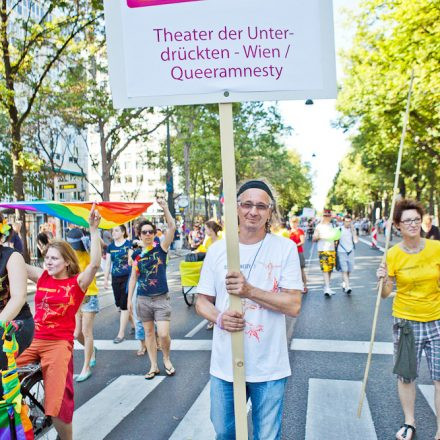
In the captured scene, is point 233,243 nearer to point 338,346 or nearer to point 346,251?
point 338,346

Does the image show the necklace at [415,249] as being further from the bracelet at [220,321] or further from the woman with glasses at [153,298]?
the woman with glasses at [153,298]

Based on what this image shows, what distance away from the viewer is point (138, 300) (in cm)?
582

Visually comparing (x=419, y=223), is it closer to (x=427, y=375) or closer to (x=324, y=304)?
(x=427, y=375)

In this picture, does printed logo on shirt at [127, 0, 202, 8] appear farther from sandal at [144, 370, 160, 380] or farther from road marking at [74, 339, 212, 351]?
road marking at [74, 339, 212, 351]

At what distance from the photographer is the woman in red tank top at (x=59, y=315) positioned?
11.5 ft

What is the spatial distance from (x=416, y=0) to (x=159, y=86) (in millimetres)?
14078

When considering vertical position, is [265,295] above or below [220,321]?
above

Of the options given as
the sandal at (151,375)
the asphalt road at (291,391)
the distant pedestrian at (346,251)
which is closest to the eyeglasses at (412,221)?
the asphalt road at (291,391)

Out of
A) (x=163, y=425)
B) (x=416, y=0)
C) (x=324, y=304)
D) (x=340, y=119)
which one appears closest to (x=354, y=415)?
(x=163, y=425)

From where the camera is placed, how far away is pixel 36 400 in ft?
12.1

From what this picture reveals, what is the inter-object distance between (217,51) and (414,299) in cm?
260

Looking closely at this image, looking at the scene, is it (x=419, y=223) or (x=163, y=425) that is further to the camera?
(x=163, y=425)

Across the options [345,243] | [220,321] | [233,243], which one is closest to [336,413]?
[220,321]

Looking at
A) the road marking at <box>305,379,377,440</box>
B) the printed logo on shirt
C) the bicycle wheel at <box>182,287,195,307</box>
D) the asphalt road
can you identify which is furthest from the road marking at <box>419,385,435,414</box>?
the bicycle wheel at <box>182,287,195,307</box>
